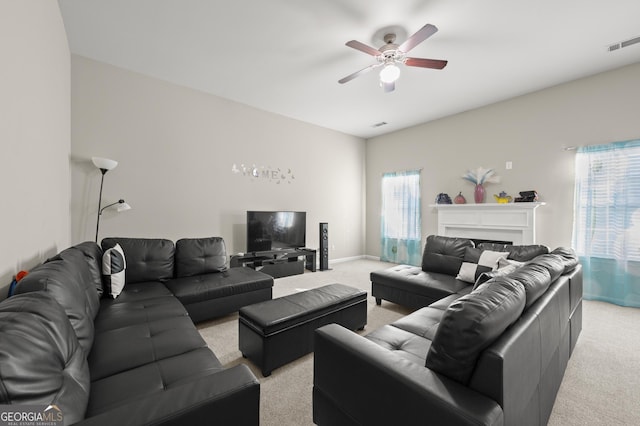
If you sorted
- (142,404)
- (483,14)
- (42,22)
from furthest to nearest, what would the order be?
(483,14)
(42,22)
(142,404)

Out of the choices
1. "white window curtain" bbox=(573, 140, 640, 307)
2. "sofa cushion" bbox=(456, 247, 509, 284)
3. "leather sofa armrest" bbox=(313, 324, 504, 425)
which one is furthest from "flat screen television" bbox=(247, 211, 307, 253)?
"white window curtain" bbox=(573, 140, 640, 307)

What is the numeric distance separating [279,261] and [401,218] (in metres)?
2.95

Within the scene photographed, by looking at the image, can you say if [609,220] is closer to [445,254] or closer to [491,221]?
[491,221]

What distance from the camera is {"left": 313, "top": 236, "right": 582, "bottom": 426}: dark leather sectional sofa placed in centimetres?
94

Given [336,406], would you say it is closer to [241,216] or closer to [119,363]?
[119,363]

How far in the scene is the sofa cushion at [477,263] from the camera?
2799 mm

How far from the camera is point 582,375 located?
79.2 inches

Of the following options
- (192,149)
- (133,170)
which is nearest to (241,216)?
(192,149)

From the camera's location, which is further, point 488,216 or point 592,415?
point 488,216

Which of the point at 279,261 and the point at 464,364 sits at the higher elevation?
the point at 464,364

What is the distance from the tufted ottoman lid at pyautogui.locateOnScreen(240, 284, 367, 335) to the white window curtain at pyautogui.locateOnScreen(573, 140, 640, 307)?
3.48 m

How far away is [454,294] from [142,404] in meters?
2.59

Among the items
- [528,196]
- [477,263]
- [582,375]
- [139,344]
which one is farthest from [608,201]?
[139,344]

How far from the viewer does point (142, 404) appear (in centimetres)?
88
